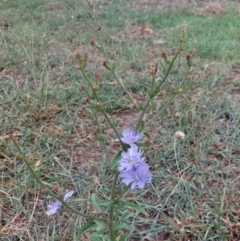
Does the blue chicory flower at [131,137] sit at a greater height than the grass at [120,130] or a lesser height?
greater

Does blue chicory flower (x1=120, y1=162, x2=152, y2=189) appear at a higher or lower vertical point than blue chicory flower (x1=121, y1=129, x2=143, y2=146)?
lower

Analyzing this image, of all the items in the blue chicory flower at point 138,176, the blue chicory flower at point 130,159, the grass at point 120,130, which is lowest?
the grass at point 120,130

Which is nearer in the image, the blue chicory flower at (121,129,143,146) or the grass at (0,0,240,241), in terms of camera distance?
the blue chicory flower at (121,129,143,146)

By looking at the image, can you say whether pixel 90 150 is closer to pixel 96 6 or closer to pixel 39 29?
pixel 39 29

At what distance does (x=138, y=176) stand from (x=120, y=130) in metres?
1.02

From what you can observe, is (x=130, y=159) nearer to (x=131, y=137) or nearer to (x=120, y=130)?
(x=131, y=137)

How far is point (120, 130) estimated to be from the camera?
6.00 ft

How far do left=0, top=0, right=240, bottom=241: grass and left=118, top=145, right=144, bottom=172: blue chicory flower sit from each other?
0.14 feet

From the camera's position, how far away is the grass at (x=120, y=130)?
1312 millimetres

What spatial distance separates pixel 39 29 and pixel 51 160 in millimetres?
2235

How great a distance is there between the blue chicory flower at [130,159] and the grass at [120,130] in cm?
4

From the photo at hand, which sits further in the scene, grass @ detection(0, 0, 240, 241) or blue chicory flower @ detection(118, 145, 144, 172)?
grass @ detection(0, 0, 240, 241)

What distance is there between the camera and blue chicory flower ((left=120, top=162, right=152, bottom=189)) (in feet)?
2.61

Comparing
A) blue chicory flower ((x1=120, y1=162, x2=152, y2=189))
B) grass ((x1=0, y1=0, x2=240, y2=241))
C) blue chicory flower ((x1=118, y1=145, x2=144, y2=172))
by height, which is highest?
blue chicory flower ((x1=118, y1=145, x2=144, y2=172))
